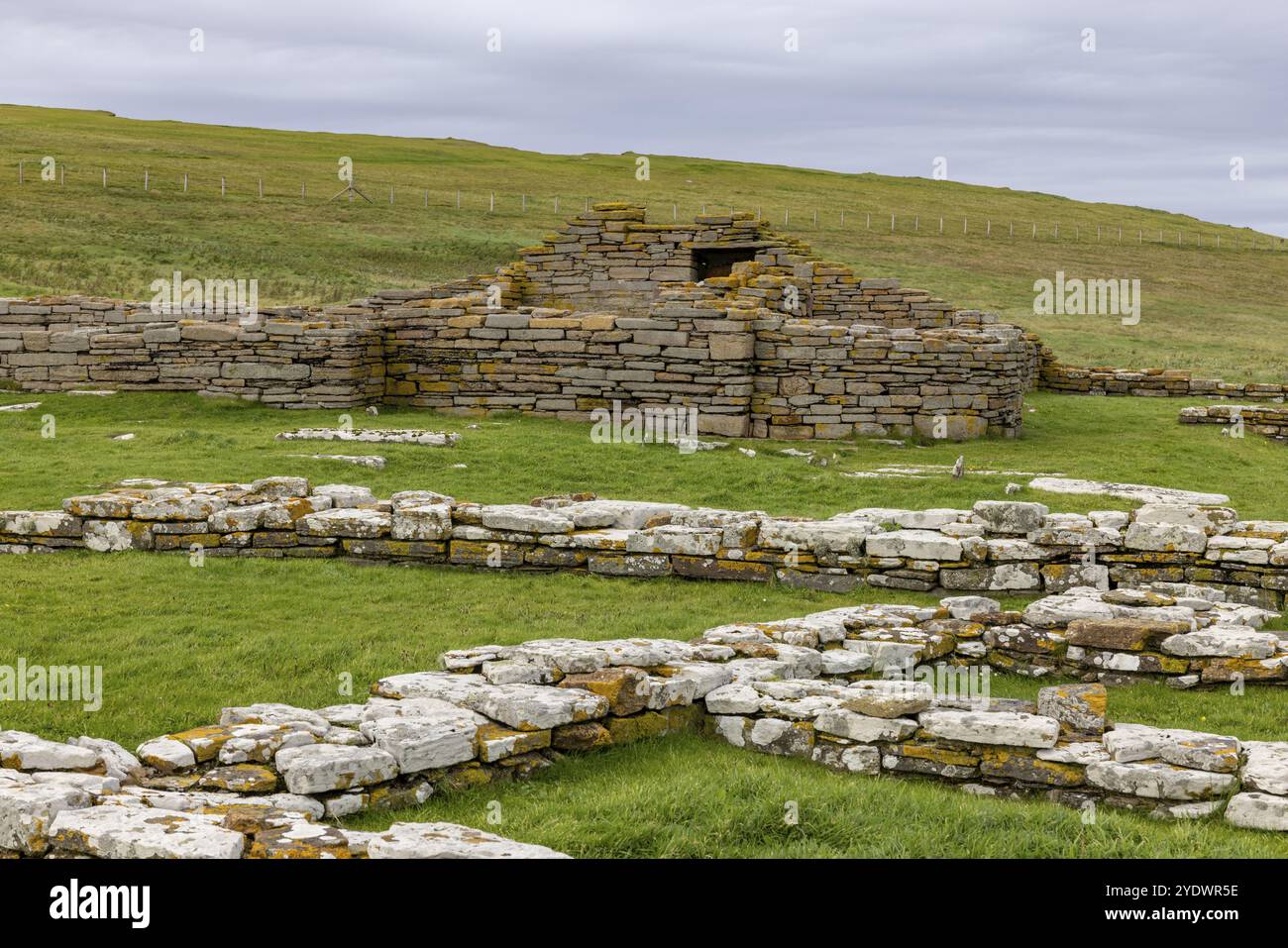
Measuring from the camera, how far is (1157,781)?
6691 mm

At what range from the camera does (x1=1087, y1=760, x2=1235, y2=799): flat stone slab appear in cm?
661

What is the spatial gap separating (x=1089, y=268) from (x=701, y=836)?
69765 millimetres

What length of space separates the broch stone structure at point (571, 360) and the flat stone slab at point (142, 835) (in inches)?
687

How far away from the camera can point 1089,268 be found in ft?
229

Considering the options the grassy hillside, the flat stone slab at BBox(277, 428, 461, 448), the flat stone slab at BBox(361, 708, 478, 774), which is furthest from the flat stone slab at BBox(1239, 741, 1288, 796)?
the grassy hillside

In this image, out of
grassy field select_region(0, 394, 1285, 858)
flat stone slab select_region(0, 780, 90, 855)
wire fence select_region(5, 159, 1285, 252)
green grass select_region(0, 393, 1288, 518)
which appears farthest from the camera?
wire fence select_region(5, 159, 1285, 252)

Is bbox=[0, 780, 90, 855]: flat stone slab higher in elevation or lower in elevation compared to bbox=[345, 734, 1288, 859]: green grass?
higher

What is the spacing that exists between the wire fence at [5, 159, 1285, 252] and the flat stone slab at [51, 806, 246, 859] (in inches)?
2195

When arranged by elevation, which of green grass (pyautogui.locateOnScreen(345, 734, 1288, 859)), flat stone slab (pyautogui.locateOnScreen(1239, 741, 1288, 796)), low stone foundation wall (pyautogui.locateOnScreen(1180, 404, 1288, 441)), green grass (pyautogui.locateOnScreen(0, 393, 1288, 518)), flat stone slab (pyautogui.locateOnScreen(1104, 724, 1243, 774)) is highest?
low stone foundation wall (pyautogui.locateOnScreen(1180, 404, 1288, 441))

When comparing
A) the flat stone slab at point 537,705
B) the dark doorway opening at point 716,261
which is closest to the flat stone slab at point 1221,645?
the flat stone slab at point 537,705

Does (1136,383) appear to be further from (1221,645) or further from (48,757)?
(48,757)

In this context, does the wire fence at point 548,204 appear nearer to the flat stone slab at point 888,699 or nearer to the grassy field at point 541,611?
the grassy field at point 541,611

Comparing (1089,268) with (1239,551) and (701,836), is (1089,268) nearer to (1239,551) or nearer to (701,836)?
(1239,551)

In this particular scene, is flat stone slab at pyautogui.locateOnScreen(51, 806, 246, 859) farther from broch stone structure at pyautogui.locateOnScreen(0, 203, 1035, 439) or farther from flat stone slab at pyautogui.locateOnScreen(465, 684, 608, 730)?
broch stone structure at pyautogui.locateOnScreen(0, 203, 1035, 439)
